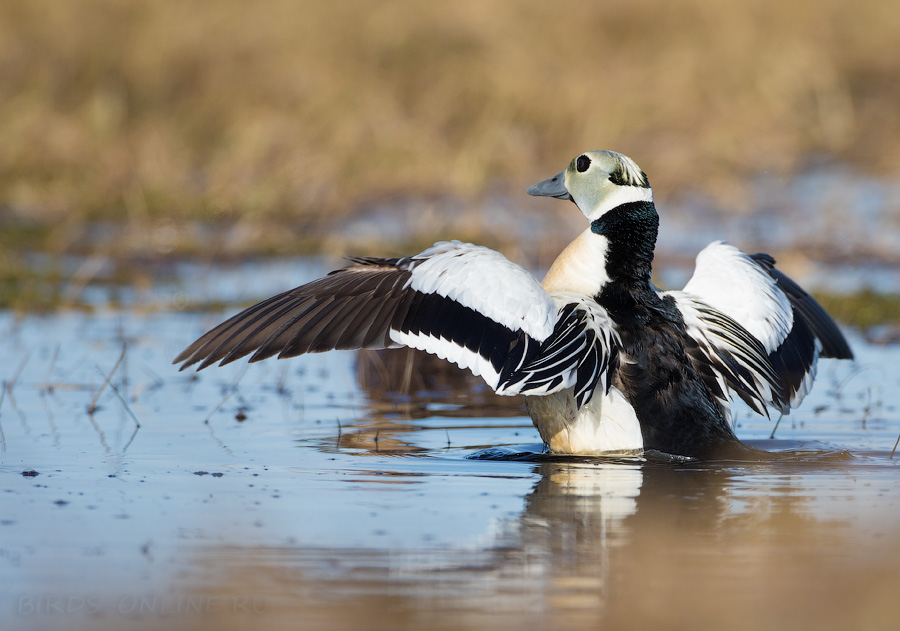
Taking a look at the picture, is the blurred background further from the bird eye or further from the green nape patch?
the bird eye

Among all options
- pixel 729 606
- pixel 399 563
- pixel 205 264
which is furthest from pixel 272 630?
pixel 205 264

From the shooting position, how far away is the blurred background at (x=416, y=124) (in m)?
10.4

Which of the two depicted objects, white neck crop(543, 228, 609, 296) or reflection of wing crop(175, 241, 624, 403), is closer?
reflection of wing crop(175, 241, 624, 403)

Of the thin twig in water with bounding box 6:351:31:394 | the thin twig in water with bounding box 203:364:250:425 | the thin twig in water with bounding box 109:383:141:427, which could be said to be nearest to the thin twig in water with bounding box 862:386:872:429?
the thin twig in water with bounding box 203:364:250:425

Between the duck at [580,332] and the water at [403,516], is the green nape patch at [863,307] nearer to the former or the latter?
the water at [403,516]

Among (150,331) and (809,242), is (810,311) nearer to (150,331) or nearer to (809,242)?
(150,331)

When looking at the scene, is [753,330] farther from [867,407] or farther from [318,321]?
[318,321]

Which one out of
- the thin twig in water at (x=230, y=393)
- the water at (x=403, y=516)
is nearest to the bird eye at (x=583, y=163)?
the water at (x=403, y=516)

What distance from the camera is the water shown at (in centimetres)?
297

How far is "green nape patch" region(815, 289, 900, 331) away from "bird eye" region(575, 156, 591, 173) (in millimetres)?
3081

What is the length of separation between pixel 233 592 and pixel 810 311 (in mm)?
3553

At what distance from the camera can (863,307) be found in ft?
26.0

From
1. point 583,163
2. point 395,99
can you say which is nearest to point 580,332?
point 583,163

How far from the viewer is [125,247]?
10.1 meters
